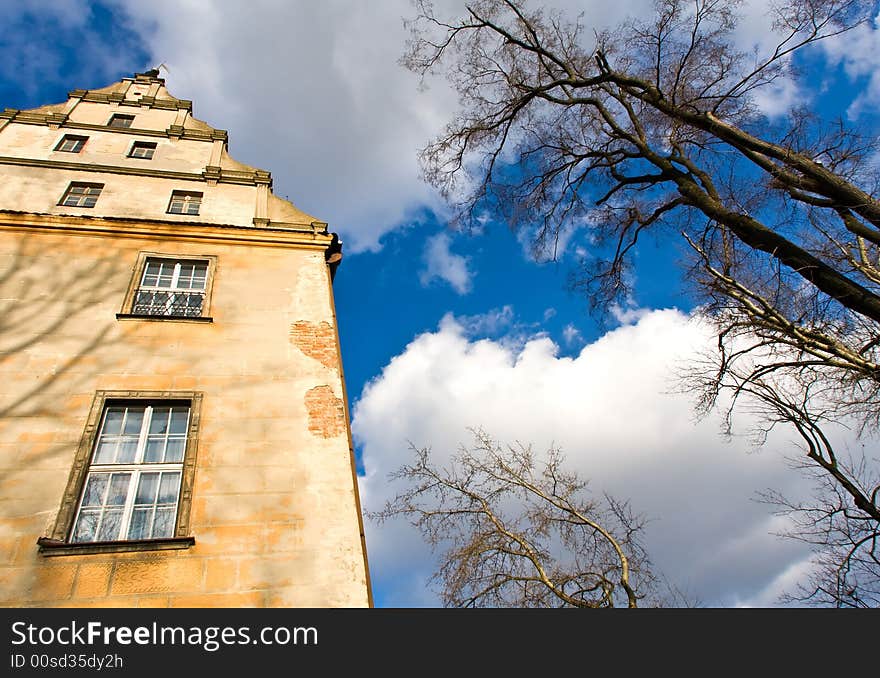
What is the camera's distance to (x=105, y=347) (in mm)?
8602

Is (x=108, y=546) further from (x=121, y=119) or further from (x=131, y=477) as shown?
(x=121, y=119)

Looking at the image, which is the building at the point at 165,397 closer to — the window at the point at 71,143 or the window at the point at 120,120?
the window at the point at 71,143

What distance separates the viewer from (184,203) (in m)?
12.7

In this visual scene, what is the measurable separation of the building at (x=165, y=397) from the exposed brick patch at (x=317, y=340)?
0.03m

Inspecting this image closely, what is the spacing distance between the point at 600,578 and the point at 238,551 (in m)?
8.07

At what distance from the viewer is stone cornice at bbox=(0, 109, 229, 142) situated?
552 inches

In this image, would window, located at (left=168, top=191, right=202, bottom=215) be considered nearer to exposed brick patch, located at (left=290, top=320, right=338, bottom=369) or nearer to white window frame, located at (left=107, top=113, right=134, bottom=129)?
white window frame, located at (left=107, top=113, right=134, bottom=129)

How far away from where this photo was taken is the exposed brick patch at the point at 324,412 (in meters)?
8.15

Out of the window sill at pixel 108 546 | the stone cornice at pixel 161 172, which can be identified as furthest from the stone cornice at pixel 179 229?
the window sill at pixel 108 546

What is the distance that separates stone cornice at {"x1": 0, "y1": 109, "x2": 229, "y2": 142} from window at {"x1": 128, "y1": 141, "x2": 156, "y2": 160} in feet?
1.43

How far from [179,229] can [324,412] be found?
5.84 meters

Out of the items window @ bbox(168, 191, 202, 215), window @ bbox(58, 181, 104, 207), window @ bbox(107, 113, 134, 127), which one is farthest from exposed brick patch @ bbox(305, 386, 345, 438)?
window @ bbox(107, 113, 134, 127)

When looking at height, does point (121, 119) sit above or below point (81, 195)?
above

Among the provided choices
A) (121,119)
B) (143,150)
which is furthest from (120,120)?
(143,150)
